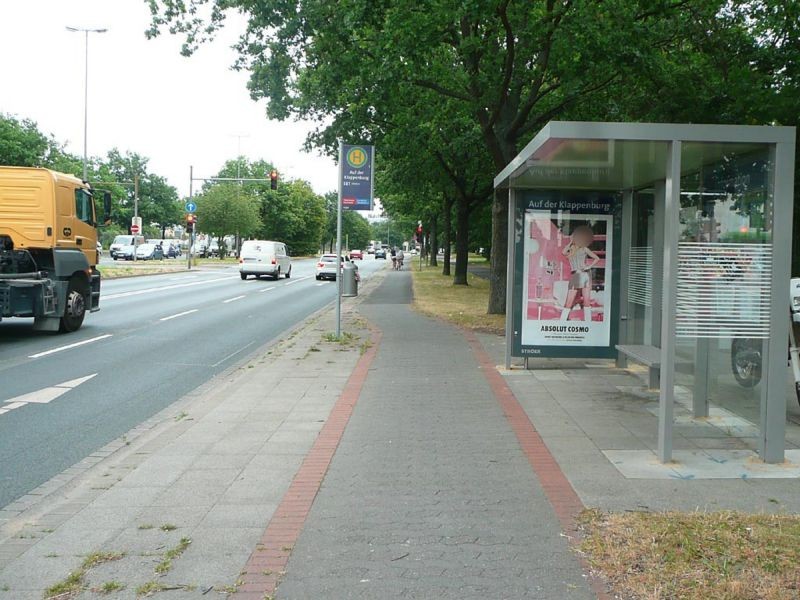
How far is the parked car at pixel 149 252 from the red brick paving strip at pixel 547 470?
2487 inches

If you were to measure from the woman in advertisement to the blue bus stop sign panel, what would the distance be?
4.82 metres

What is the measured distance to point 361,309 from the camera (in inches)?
862

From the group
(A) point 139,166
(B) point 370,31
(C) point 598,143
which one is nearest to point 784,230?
(C) point 598,143

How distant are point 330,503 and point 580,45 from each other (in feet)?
36.6

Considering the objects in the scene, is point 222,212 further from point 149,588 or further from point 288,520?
point 149,588

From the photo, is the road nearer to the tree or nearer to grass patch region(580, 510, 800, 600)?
grass patch region(580, 510, 800, 600)

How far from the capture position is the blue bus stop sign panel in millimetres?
13984

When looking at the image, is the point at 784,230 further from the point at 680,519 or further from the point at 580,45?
the point at 580,45

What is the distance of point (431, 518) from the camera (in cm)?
467

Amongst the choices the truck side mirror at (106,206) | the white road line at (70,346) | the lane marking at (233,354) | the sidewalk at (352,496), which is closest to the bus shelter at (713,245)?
the sidewalk at (352,496)

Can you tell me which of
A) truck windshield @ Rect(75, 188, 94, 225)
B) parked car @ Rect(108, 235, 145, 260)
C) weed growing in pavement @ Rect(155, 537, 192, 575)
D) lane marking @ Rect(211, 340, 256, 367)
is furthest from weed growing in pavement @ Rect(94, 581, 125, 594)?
parked car @ Rect(108, 235, 145, 260)

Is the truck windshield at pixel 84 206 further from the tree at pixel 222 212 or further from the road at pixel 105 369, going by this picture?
the tree at pixel 222 212

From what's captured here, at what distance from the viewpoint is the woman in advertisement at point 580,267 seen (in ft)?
33.0

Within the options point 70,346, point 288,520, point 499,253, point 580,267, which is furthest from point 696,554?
point 499,253
